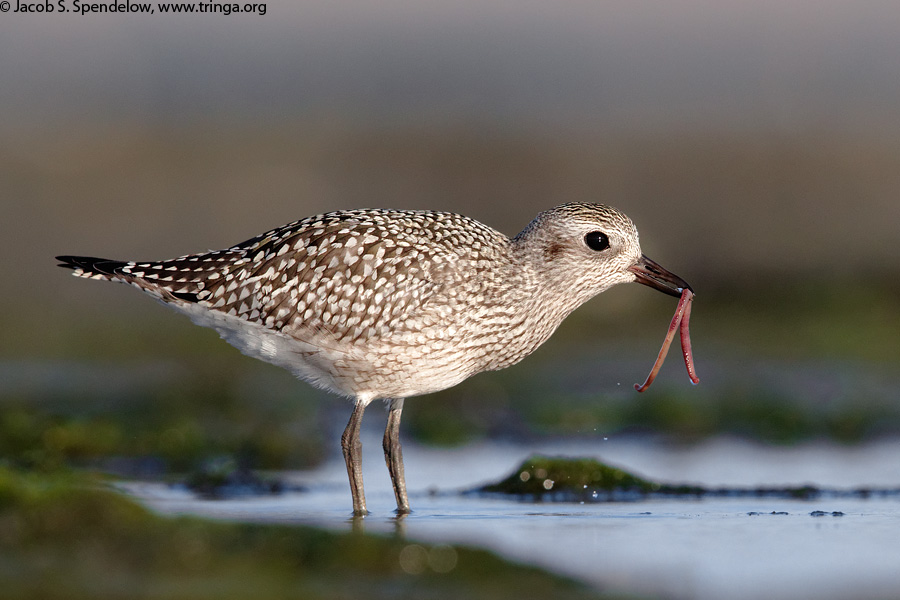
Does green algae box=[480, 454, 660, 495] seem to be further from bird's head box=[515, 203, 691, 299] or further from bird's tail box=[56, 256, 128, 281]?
bird's tail box=[56, 256, 128, 281]

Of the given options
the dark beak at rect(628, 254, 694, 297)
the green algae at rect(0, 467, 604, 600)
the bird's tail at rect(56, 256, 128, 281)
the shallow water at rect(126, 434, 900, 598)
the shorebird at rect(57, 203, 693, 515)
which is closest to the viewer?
the green algae at rect(0, 467, 604, 600)

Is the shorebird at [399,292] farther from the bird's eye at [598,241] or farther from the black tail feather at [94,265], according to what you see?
the black tail feather at [94,265]

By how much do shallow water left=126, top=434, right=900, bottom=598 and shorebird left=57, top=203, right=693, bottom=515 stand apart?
34.2 inches

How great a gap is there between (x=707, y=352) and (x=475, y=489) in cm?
690

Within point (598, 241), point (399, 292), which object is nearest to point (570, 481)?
point (598, 241)

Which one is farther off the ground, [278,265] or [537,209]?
[537,209]

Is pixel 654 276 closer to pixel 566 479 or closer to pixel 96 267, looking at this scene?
pixel 566 479

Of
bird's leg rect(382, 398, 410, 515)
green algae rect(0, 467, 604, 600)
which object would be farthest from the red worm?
green algae rect(0, 467, 604, 600)

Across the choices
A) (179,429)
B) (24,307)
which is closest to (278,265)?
(179,429)

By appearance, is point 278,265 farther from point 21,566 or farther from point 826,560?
point 826,560

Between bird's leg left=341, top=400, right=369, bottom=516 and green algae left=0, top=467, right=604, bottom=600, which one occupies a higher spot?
bird's leg left=341, top=400, right=369, bottom=516

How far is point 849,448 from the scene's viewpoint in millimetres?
12938

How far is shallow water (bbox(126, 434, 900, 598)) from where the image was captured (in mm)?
7824

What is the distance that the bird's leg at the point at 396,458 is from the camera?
1016 cm
